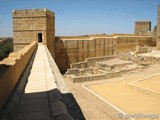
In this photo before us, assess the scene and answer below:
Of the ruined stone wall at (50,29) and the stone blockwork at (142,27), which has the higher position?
the stone blockwork at (142,27)

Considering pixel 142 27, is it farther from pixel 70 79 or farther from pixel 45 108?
pixel 45 108

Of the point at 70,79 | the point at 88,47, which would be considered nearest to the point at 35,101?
the point at 70,79

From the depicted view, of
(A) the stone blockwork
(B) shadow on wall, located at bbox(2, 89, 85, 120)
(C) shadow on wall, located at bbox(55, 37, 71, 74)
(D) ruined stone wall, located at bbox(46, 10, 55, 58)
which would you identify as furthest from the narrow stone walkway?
(A) the stone blockwork

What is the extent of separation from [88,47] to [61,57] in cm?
398

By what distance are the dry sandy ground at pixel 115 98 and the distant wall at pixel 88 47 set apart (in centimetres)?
841

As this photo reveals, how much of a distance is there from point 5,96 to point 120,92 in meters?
8.51

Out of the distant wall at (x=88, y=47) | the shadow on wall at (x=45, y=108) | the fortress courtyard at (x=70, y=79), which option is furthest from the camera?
the distant wall at (x=88, y=47)

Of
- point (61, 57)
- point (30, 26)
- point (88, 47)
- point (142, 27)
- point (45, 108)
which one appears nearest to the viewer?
point (45, 108)

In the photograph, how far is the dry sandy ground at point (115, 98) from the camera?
27.6 feet

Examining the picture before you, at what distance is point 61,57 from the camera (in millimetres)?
21969

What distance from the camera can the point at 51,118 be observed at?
2.90 metres

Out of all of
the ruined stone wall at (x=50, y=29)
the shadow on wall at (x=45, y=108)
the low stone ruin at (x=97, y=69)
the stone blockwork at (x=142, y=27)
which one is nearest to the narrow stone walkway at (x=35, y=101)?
the shadow on wall at (x=45, y=108)

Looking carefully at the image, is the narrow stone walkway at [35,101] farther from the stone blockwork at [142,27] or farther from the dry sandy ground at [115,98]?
the stone blockwork at [142,27]

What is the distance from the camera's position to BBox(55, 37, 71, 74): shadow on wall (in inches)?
846
